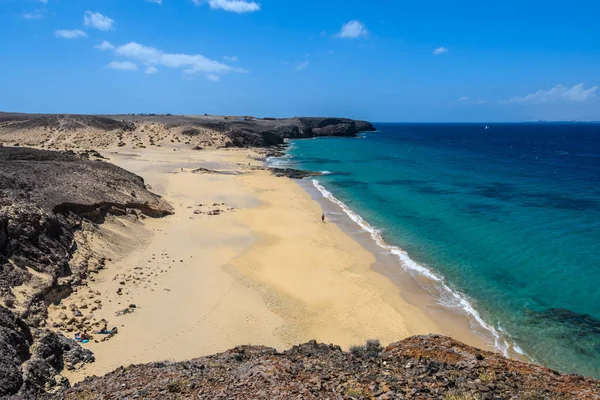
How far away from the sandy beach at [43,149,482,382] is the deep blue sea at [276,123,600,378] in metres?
4.48

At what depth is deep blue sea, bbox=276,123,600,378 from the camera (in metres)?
17.7

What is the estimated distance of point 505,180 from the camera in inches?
2174

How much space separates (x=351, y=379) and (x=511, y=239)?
992 inches

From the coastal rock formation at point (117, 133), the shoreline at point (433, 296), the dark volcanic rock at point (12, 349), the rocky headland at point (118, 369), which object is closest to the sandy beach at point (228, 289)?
the shoreline at point (433, 296)

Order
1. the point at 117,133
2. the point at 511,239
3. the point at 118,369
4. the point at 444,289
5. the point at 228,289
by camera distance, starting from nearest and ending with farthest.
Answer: the point at 118,369 → the point at 228,289 → the point at 444,289 → the point at 511,239 → the point at 117,133

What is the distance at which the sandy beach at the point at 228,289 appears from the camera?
49.1 ft

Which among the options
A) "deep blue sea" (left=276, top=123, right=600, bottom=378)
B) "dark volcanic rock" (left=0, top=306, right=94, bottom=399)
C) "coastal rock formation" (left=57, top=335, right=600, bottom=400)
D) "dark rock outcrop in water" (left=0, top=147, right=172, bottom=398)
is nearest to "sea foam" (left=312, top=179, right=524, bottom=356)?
"deep blue sea" (left=276, top=123, right=600, bottom=378)

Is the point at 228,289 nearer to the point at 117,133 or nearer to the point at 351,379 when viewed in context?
the point at 351,379

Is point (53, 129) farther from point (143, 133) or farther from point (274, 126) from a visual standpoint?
point (274, 126)

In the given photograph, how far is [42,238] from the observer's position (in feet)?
58.0

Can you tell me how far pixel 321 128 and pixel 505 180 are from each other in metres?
105

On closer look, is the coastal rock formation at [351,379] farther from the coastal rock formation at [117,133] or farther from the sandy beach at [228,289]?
the coastal rock formation at [117,133]

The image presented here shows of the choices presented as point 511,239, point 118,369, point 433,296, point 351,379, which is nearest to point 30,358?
point 118,369

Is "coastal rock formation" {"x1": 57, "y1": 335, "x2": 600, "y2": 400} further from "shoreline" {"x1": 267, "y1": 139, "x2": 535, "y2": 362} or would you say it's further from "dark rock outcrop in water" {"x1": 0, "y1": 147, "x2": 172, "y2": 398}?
"shoreline" {"x1": 267, "y1": 139, "x2": 535, "y2": 362}
